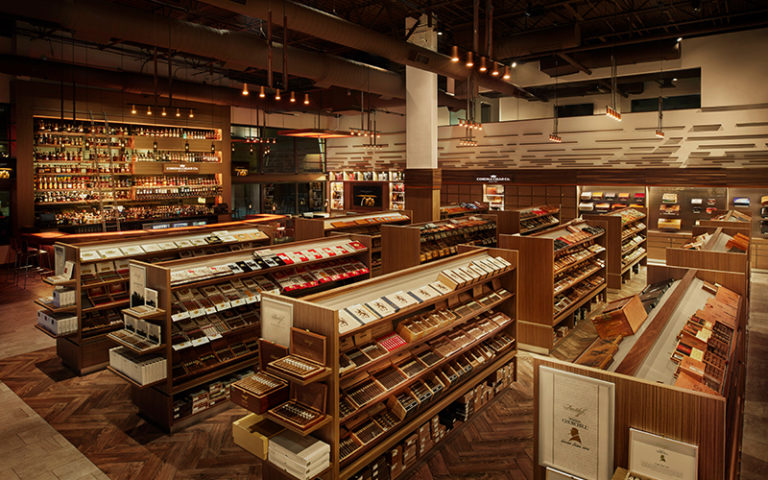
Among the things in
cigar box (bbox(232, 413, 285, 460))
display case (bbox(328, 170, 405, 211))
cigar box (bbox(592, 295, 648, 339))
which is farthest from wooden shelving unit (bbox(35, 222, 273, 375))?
display case (bbox(328, 170, 405, 211))

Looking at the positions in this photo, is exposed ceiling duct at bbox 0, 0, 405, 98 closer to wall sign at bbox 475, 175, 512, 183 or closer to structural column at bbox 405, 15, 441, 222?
structural column at bbox 405, 15, 441, 222

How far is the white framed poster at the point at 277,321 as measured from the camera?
3.51 m

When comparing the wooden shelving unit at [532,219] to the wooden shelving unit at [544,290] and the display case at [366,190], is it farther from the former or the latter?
the display case at [366,190]

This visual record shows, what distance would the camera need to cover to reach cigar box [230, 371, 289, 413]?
314cm

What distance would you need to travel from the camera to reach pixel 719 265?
4.73m

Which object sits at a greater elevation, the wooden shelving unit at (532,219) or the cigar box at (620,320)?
the wooden shelving unit at (532,219)

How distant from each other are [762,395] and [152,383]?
6.61 meters

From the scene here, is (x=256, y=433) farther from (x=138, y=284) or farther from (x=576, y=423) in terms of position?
(x=138, y=284)

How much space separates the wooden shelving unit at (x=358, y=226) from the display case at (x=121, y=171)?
559 cm

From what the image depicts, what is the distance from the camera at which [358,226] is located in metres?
9.12

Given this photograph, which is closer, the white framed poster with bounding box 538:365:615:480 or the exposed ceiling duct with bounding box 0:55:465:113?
the white framed poster with bounding box 538:365:615:480

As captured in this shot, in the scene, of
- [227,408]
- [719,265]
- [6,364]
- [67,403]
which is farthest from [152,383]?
[719,265]

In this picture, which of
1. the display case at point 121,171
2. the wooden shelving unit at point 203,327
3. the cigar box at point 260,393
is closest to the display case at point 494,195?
the display case at point 121,171

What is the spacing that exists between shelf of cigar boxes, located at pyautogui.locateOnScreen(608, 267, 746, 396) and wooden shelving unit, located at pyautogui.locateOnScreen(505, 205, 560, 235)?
5.34 meters
